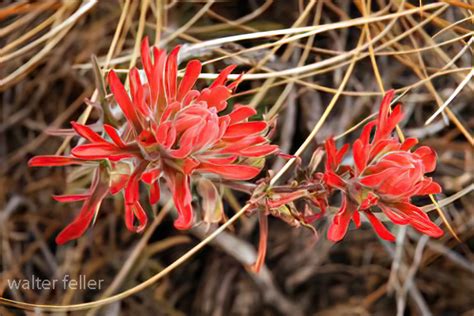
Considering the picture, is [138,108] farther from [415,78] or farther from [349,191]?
[415,78]

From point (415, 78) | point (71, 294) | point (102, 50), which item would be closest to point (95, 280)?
point (71, 294)

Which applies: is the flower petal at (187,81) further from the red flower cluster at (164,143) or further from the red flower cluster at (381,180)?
the red flower cluster at (381,180)

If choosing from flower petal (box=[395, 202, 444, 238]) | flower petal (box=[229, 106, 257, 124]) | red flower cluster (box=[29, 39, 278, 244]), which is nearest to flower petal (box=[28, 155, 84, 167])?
red flower cluster (box=[29, 39, 278, 244])

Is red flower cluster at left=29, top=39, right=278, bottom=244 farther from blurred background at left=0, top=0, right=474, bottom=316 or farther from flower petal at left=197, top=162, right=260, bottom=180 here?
blurred background at left=0, top=0, right=474, bottom=316

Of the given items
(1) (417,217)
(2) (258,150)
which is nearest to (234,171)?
(2) (258,150)

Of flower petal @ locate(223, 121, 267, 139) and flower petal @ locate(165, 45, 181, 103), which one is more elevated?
flower petal @ locate(165, 45, 181, 103)

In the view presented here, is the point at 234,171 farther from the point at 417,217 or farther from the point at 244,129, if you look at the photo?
the point at 417,217
